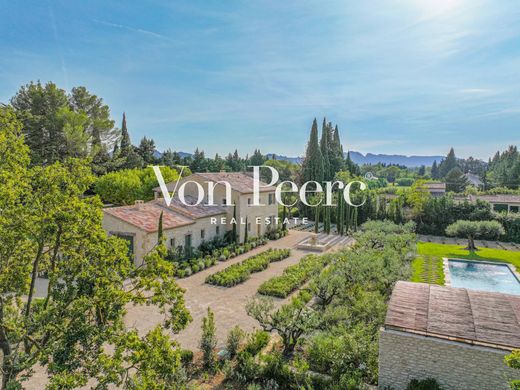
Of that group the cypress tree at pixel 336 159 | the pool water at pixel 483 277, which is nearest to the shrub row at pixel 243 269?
the pool water at pixel 483 277

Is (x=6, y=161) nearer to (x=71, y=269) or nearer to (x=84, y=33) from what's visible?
(x=71, y=269)

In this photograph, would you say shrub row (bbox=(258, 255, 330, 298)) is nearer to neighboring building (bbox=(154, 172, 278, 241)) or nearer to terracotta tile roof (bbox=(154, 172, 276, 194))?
neighboring building (bbox=(154, 172, 278, 241))

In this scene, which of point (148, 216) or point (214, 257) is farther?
point (214, 257)

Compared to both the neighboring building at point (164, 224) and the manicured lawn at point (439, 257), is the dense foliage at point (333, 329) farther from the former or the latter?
the neighboring building at point (164, 224)

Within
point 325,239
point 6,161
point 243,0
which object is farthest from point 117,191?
point 6,161

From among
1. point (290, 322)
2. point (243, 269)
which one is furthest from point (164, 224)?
point (290, 322)

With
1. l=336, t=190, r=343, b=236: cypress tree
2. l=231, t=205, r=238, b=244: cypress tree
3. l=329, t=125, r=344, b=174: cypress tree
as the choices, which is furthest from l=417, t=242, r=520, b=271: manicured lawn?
l=329, t=125, r=344, b=174: cypress tree

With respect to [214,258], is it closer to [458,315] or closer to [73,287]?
[458,315]

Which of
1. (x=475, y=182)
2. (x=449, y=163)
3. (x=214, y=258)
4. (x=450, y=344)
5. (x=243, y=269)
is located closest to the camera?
(x=450, y=344)
